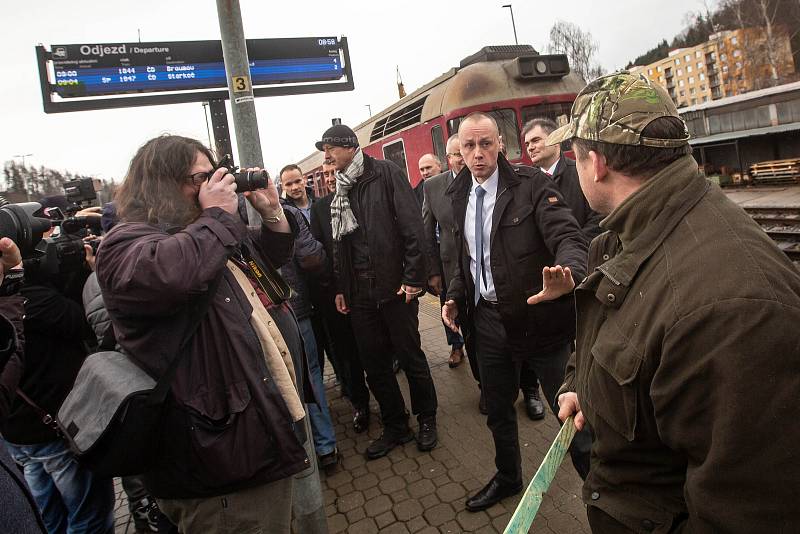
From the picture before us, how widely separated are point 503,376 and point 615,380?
1.53 metres

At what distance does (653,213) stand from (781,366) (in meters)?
0.45

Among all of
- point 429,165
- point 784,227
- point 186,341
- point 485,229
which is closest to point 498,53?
point 429,165

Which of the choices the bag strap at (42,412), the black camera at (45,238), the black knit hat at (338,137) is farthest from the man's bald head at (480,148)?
the bag strap at (42,412)

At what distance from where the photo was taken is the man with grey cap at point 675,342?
38.0 inches

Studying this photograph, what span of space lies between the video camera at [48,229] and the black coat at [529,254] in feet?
6.76

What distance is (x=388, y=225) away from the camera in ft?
11.4

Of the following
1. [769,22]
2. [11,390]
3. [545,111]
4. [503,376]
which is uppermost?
[769,22]

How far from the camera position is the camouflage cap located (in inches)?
50.8

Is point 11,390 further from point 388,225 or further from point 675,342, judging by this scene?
point 388,225

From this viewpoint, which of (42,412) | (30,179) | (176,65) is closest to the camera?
(42,412)

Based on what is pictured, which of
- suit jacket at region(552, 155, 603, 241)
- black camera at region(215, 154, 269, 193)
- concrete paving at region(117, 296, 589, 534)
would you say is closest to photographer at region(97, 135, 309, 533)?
black camera at region(215, 154, 269, 193)

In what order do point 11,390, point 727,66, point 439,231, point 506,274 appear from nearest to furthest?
point 11,390
point 506,274
point 439,231
point 727,66

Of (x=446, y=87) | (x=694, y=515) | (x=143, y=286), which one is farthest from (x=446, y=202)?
(x=446, y=87)

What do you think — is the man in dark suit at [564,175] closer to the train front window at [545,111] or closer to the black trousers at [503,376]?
the black trousers at [503,376]
